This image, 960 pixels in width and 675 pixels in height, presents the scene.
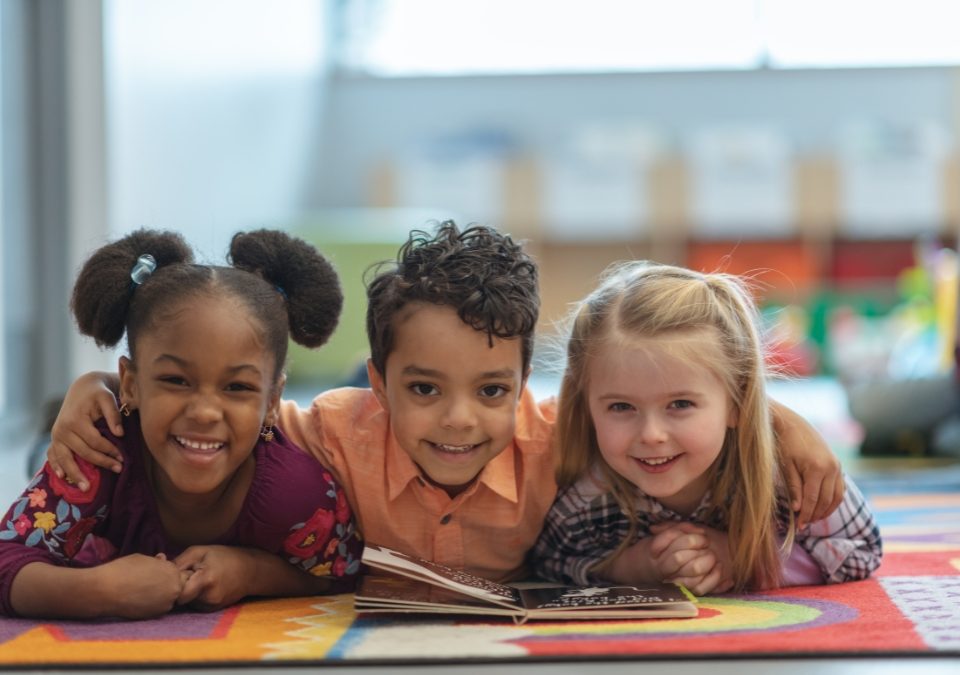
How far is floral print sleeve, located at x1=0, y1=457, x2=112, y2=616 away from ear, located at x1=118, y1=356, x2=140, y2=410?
3.1 inches

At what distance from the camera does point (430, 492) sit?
1371 mm

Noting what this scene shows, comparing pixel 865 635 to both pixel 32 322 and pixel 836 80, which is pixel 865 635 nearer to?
pixel 32 322

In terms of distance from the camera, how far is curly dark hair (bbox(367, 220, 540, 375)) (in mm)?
1284

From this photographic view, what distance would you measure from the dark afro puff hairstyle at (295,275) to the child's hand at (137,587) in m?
0.29

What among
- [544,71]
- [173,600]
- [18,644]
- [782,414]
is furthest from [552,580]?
→ [544,71]

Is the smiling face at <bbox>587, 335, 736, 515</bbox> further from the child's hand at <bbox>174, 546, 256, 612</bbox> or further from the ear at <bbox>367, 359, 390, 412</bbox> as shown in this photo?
the child's hand at <bbox>174, 546, 256, 612</bbox>

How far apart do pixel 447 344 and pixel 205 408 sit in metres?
0.25

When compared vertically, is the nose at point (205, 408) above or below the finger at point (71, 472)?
above

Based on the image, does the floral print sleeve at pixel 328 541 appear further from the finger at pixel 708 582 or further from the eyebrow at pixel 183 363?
the finger at pixel 708 582

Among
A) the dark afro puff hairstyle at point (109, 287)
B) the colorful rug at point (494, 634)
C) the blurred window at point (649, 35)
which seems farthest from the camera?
the blurred window at point (649, 35)

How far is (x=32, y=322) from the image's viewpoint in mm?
3143

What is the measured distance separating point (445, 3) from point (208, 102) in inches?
91.5

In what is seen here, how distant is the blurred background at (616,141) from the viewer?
14.9ft

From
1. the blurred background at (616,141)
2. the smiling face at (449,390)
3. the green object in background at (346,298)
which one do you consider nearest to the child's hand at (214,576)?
the smiling face at (449,390)
